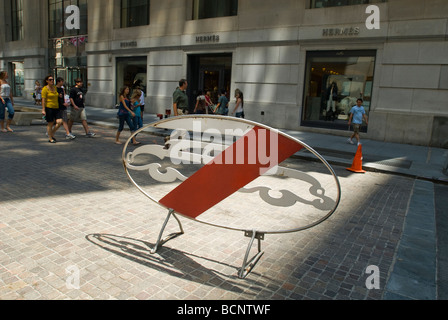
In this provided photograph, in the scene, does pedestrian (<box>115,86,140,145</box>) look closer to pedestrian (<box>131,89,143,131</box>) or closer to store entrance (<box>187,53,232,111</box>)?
pedestrian (<box>131,89,143,131</box>)

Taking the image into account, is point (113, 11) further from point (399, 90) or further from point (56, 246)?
point (56, 246)

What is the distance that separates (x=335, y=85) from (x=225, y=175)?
13612 mm

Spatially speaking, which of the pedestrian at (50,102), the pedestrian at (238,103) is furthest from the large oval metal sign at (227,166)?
the pedestrian at (238,103)

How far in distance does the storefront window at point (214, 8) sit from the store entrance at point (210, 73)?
2068 mm

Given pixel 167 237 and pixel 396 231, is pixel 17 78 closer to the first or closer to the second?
pixel 167 237

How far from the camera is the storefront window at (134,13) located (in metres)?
21.3

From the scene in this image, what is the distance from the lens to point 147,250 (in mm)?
3734

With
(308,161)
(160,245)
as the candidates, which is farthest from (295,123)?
(160,245)

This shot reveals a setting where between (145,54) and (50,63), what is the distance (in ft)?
41.5

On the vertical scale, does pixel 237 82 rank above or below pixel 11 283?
above

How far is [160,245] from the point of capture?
12.5 feet
